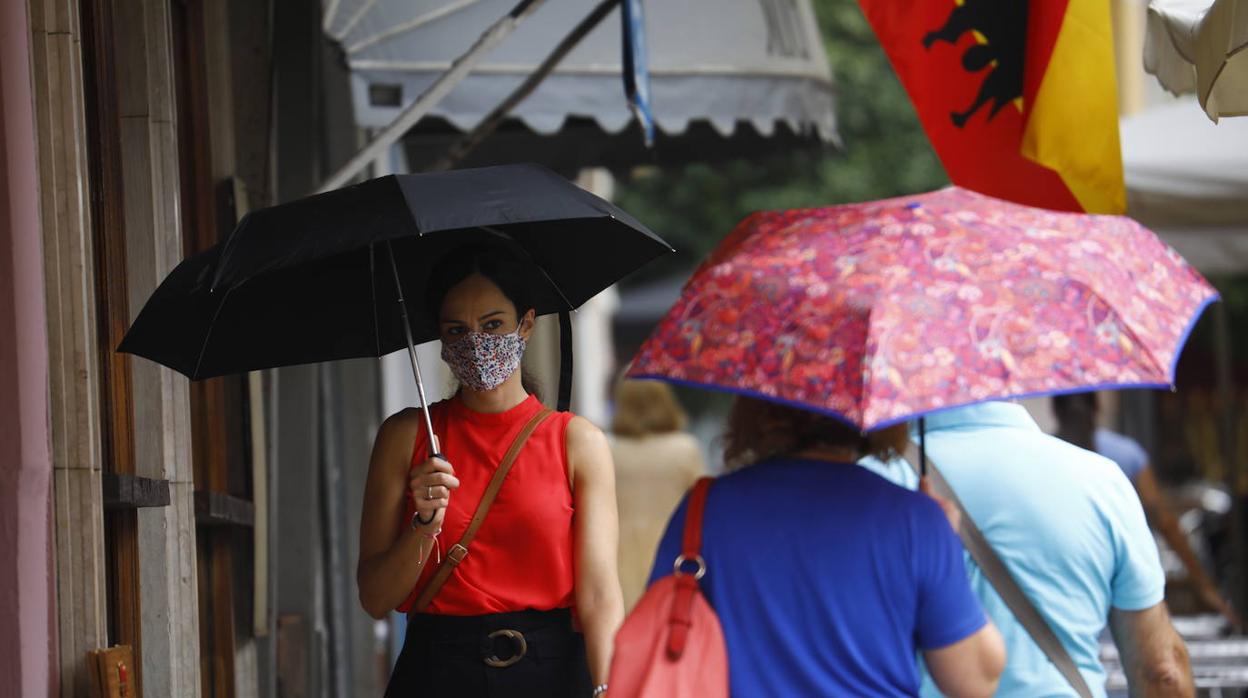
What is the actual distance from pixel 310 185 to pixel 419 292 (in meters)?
2.93

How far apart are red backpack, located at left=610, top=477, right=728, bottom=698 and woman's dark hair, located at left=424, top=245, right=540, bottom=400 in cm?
101

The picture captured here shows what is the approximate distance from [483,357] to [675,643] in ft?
3.45

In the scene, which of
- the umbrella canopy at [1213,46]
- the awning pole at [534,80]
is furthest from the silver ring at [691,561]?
the awning pole at [534,80]

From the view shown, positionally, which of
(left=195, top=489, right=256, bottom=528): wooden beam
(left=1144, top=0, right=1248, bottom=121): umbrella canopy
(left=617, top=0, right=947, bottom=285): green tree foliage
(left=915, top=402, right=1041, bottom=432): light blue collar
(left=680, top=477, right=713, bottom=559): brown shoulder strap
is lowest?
(left=195, top=489, right=256, bottom=528): wooden beam

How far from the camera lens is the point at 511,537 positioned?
13.0 feet

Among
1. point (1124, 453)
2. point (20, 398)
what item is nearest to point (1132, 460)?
point (1124, 453)

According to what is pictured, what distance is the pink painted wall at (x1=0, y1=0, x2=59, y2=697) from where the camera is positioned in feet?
11.2

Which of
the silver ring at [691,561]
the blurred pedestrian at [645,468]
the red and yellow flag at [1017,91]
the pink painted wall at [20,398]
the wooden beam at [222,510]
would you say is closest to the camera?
the silver ring at [691,561]

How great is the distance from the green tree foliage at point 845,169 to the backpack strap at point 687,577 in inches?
1007

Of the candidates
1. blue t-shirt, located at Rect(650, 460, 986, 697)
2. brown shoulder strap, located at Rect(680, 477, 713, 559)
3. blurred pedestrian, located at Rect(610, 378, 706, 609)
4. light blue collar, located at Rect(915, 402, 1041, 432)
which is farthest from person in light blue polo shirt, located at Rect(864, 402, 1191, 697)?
blurred pedestrian, located at Rect(610, 378, 706, 609)

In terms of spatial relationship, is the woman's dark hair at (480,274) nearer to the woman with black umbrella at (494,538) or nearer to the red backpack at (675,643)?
the woman with black umbrella at (494,538)

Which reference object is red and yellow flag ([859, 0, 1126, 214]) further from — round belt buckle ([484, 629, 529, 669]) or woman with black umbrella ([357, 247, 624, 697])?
round belt buckle ([484, 629, 529, 669])

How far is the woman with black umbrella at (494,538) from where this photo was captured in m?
3.95

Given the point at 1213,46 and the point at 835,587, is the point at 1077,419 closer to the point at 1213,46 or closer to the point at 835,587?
the point at 1213,46
